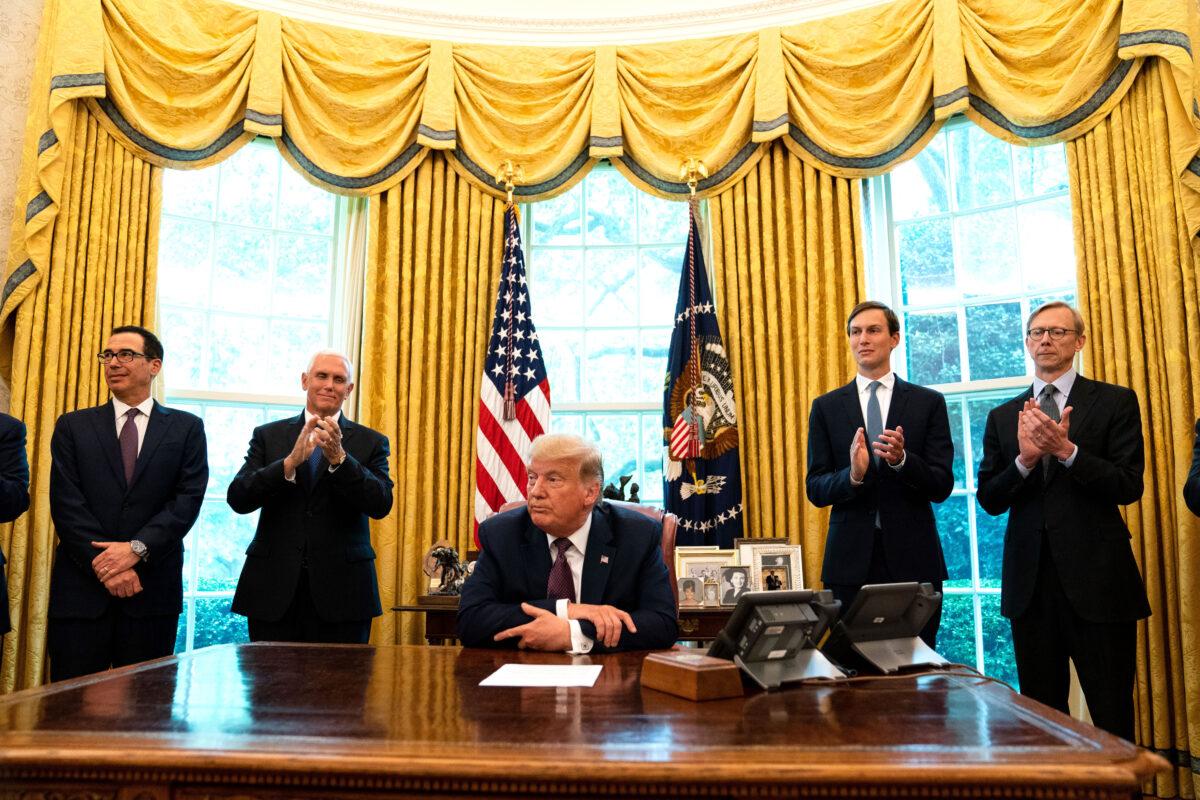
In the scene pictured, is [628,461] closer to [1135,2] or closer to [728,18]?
[728,18]

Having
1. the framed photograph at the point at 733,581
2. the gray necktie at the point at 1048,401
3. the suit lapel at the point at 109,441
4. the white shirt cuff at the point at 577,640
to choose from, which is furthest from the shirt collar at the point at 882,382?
the suit lapel at the point at 109,441

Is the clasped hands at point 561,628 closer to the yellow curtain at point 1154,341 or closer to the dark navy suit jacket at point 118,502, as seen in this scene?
the dark navy suit jacket at point 118,502

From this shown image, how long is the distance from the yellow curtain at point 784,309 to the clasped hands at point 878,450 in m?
1.51

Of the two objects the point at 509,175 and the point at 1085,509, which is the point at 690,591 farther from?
the point at 509,175

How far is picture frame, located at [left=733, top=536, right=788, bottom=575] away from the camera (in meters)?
4.01

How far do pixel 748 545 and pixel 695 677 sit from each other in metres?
2.54

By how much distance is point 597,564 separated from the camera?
2.35 meters

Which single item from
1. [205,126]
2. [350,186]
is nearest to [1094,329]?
[350,186]

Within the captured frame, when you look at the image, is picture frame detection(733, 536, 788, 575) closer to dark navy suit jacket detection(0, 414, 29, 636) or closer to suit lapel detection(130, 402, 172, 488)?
suit lapel detection(130, 402, 172, 488)

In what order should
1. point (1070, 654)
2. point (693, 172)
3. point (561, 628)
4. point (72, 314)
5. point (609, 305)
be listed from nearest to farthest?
point (561, 628) < point (1070, 654) < point (72, 314) < point (693, 172) < point (609, 305)

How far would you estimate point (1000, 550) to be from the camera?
4.39m

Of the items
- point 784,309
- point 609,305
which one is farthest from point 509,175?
point 784,309

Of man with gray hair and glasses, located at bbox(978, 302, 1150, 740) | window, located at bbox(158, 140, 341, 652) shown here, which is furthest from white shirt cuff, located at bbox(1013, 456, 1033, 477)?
window, located at bbox(158, 140, 341, 652)

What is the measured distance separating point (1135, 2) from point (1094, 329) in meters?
1.41
